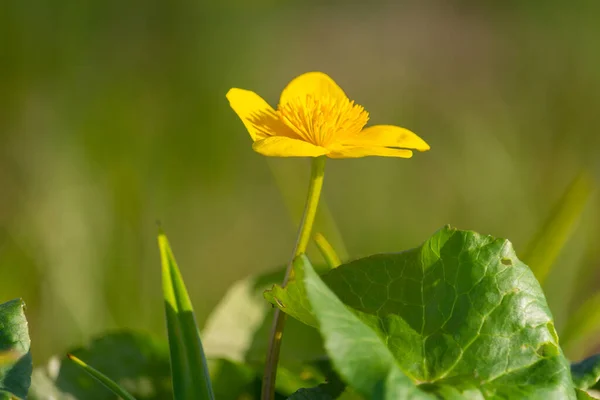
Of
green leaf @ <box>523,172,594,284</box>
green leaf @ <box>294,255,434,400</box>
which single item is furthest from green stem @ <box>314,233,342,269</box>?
green leaf @ <box>523,172,594,284</box>

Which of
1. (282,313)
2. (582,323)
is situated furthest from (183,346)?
(582,323)

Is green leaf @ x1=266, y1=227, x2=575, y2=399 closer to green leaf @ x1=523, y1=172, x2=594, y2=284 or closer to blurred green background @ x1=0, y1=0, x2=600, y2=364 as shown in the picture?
green leaf @ x1=523, y1=172, x2=594, y2=284

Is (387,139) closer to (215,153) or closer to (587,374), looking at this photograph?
(587,374)

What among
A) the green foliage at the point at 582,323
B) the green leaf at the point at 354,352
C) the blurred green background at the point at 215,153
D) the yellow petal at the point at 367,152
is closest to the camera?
the green leaf at the point at 354,352

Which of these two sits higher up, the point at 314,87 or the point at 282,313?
the point at 314,87

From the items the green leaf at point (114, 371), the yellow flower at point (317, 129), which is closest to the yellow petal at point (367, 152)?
the yellow flower at point (317, 129)

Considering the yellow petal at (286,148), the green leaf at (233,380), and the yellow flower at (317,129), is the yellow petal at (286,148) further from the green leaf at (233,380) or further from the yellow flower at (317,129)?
the green leaf at (233,380)

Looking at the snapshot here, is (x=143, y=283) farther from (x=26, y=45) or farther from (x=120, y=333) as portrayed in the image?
(x=26, y=45)
